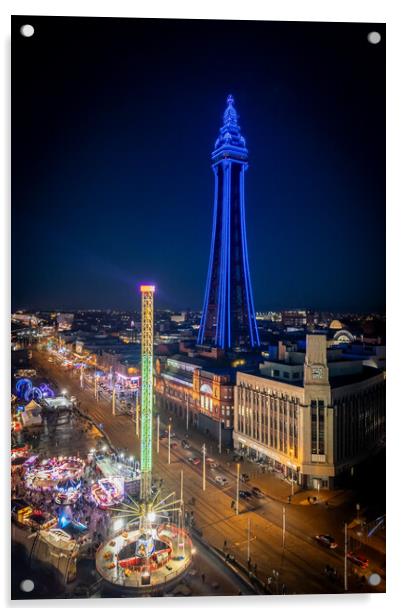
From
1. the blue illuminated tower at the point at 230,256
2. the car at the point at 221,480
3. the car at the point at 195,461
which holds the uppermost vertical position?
the blue illuminated tower at the point at 230,256

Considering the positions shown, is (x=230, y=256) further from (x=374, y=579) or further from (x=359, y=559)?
(x=374, y=579)

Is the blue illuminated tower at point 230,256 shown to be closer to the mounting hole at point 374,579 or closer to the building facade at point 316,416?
the building facade at point 316,416

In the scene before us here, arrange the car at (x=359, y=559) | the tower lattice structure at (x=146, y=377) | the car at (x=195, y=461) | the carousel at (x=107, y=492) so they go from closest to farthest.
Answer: the car at (x=359, y=559) → the tower lattice structure at (x=146, y=377) → the carousel at (x=107, y=492) → the car at (x=195, y=461)

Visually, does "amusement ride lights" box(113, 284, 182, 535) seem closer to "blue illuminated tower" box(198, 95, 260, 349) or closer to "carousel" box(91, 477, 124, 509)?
"carousel" box(91, 477, 124, 509)

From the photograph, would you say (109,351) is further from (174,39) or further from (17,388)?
(174,39)

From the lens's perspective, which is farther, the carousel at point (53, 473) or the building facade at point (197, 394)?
the building facade at point (197, 394)

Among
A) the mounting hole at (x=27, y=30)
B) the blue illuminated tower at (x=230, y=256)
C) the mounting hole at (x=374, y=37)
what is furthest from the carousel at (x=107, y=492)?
the blue illuminated tower at (x=230, y=256)
